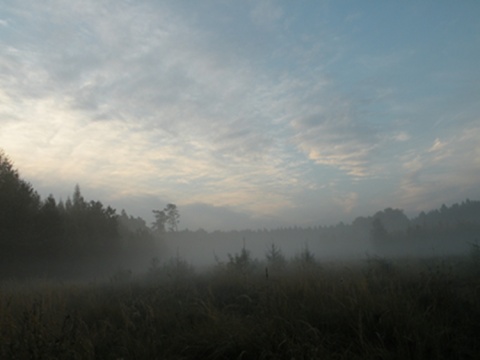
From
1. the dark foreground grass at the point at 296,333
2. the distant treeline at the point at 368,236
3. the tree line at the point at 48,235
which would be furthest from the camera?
the distant treeline at the point at 368,236

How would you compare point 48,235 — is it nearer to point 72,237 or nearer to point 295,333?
point 72,237

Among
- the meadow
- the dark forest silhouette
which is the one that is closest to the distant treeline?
the dark forest silhouette

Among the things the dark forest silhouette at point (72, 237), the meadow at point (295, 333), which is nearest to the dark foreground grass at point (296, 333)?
the meadow at point (295, 333)

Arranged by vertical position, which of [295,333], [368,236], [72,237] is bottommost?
[368,236]

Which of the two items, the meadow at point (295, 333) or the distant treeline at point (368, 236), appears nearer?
the meadow at point (295, 333)

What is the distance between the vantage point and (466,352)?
326cm

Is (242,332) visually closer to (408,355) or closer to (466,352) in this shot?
(408,355)

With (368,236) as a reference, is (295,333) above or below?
above

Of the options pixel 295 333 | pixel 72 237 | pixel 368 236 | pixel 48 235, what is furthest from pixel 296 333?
pixel 368 236

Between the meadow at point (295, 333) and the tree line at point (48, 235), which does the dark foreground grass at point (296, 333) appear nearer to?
the meadow at point (295, 333)

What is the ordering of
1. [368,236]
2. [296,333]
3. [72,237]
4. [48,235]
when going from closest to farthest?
[296,333]
[48,235]
[72,237]
[368,236]

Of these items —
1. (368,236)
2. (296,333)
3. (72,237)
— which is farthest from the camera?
(368,236)

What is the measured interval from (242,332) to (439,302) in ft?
10.9

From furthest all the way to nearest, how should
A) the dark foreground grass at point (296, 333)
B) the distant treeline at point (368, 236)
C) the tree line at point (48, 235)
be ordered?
1. the distant treeline at point (368, 236)
2. the tree line at point (48, 235)
3. the dark foreground grass at point (296, 333)
